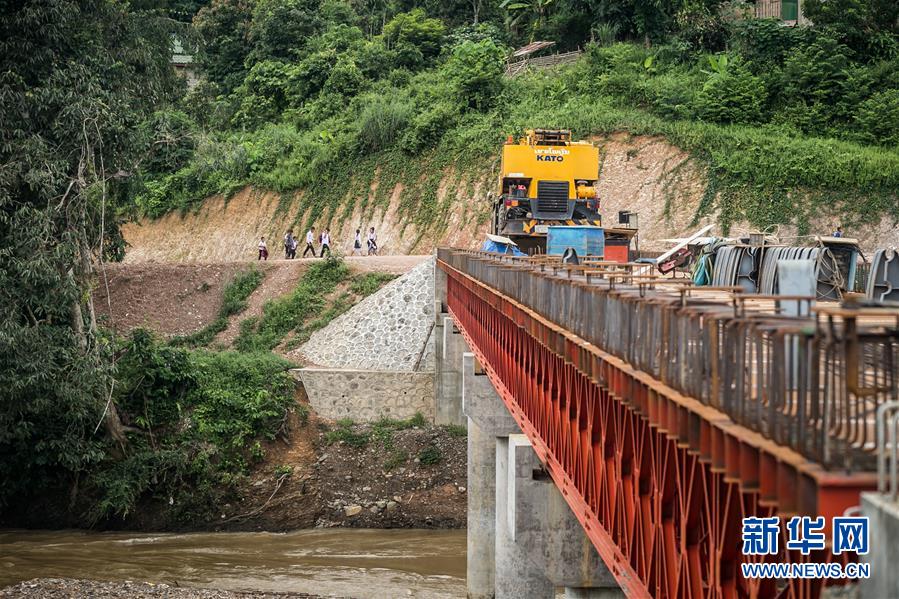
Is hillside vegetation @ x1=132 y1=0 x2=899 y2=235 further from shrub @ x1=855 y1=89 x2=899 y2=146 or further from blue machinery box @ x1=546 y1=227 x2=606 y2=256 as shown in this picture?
blue machinery box @ x1=546 y1=227 x2=606 y2=256

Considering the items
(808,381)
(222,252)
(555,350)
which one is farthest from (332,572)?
(222,252)

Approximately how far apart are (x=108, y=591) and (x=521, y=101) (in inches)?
1597

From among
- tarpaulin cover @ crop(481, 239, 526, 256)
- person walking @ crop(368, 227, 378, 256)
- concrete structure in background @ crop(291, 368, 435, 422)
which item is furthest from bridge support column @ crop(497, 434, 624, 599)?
person walking @ crop(368, 227, 378, 256)

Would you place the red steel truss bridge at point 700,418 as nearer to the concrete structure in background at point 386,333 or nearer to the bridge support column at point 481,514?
the bridge support column at point 481,514

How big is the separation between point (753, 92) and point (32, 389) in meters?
37.2

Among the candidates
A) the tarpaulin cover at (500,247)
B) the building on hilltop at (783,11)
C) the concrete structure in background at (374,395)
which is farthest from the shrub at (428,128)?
the tarpaulin cover at (500,247)

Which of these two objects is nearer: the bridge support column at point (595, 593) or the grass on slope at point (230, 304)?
the bridge support column at point (595, 593)

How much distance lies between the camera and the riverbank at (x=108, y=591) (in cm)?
2141

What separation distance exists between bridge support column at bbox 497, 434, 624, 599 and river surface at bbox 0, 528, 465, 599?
10452mm

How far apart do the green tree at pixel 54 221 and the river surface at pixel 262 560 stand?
247 centimetres

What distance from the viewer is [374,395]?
1368 inches

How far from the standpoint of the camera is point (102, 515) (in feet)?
96.1

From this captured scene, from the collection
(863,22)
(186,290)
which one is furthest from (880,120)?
(186,290)

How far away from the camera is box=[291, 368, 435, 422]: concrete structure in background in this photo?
34.6 meters
